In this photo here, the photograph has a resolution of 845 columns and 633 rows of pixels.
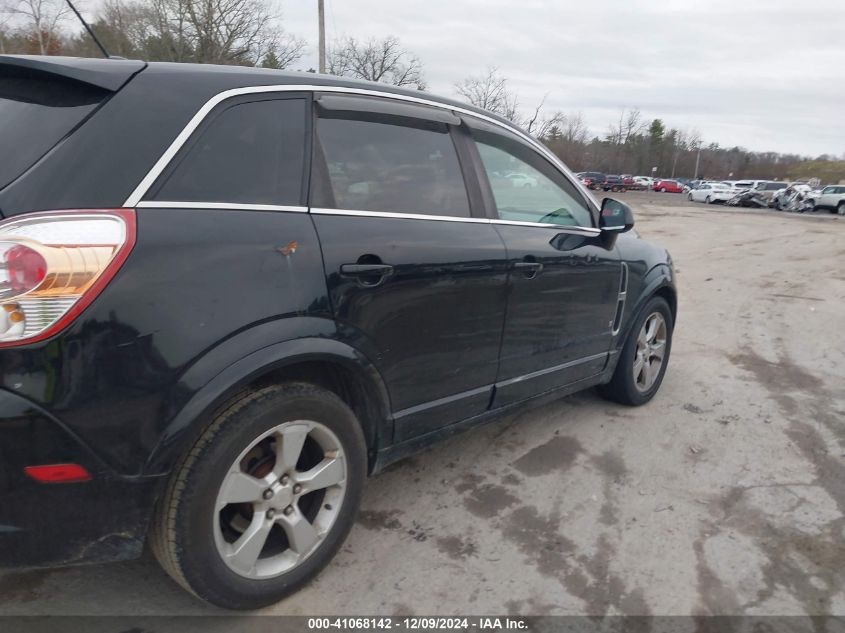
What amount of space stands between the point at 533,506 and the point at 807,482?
5.29ft

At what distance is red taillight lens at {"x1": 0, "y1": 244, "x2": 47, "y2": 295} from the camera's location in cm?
167

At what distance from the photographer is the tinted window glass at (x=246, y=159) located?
6.52 ft

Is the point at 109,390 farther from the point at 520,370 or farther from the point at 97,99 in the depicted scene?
the point at 520,370

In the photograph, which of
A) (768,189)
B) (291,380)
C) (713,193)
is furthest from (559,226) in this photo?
(768,189)

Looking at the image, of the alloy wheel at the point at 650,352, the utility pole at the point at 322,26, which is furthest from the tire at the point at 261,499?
the utility pole at the point at 322,26

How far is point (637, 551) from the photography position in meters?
2.74

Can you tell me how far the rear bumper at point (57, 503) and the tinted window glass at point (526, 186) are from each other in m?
2.03

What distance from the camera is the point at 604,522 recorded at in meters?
2.97

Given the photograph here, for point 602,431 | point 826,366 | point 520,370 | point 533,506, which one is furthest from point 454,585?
point 826,366

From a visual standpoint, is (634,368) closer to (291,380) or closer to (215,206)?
(291,380)

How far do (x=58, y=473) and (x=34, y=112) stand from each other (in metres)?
1.11

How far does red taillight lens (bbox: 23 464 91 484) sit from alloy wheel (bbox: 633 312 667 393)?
11.2 ft

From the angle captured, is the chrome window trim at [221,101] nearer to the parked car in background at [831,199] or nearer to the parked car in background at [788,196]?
the parked car in background at [831,199]

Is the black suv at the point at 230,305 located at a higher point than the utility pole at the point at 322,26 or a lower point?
lower
